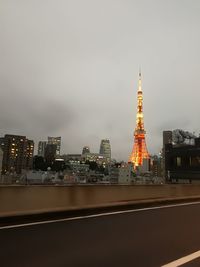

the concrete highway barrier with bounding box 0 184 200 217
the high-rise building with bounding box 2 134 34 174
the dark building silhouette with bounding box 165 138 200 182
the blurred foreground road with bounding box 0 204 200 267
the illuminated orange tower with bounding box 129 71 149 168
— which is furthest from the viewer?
the high-rise building with bounding box 2 134 34 174

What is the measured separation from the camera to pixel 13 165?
170 meters

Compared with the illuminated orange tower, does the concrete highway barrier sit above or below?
below

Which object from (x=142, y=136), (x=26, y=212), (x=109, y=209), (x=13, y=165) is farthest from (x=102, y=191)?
(x=13, y=165)

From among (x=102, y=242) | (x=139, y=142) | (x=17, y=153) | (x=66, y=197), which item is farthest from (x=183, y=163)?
(x=102, y=242)

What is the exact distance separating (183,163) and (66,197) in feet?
350

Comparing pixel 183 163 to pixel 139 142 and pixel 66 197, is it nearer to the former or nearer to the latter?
pixel 139 142

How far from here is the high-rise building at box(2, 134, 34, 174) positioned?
170m

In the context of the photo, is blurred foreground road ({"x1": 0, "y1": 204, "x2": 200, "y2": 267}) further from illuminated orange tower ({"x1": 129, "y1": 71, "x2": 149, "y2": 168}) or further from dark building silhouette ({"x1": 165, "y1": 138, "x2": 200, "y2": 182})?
illuminated orange tower ({"x1": 129, "y1": 71, "x2": 149, "y2": 168})

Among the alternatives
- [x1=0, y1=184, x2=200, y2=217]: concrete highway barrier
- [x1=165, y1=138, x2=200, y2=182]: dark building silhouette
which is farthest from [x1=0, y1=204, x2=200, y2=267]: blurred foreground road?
[x1=165, y1=138, x2=200, y2=182]: dark building silhouette

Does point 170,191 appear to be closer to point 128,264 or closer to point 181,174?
point 128,264

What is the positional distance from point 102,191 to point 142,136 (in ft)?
467

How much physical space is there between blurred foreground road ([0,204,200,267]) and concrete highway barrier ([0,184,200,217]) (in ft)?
3.64

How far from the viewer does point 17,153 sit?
590 feet

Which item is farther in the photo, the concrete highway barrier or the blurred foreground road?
the concrete highway barrier
